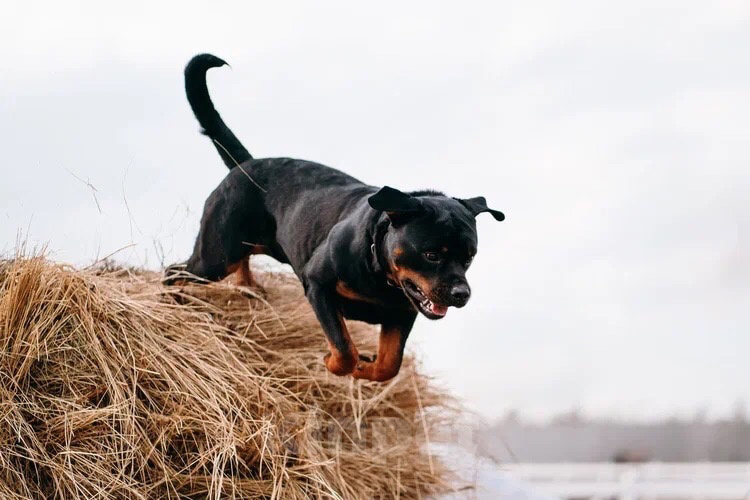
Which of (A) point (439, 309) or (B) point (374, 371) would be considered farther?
(B) point (374, 371)

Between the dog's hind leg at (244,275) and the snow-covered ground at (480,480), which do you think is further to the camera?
the snow-covered ground at (480,480)

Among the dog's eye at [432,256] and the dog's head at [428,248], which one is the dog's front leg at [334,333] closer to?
the dog's head at [428,248]

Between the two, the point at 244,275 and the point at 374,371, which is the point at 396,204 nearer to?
the point at 374,371

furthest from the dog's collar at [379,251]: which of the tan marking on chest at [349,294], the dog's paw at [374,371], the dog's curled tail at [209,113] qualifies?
the dog's curled tail at [209,113]

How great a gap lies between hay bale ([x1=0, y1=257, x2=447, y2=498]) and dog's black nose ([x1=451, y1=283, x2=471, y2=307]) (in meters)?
1.18

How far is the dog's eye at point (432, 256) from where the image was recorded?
3.44m

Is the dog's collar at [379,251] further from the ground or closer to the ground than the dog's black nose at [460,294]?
further from the ground

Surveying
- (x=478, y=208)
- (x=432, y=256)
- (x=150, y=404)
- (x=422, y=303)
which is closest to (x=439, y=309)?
(x=422, y=303)

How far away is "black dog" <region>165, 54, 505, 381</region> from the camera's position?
3455 millimetres

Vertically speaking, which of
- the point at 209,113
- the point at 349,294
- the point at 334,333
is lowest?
the point at 334,333

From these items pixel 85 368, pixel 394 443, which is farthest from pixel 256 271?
pixel 85 368

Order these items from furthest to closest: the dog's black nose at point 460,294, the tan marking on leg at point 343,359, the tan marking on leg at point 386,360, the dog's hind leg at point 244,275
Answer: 1. the dog's hind leg at point 244,275
2. the tan marking on leg at point 386,360
3. the tan marking on leg at point 343,359
4. the dog's black nose at point 460,294

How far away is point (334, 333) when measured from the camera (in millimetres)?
3775

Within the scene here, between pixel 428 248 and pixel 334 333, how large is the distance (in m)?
0.59
